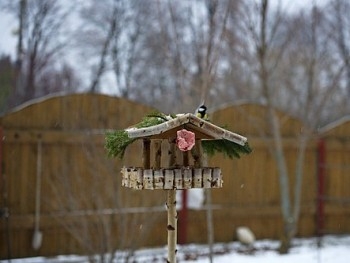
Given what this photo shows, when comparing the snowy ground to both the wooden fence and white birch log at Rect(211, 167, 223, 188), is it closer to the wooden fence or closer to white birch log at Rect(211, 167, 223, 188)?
the wooden fence

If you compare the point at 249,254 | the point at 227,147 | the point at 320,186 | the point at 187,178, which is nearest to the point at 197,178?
the point at 187,178

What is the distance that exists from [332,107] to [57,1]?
849 centimetres

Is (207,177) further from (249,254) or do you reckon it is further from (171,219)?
(249,254)

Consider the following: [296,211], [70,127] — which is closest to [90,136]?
[70,127]

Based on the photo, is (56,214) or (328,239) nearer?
(56,214)

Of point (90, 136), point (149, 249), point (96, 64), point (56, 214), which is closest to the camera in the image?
point (90, 136)

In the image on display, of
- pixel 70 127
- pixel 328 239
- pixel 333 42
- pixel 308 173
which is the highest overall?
pixel 333 42

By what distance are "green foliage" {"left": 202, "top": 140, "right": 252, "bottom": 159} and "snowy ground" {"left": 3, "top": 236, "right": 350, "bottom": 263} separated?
9.34ft

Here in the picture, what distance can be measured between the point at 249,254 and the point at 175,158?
13.1ft

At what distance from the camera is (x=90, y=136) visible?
18.1 ft

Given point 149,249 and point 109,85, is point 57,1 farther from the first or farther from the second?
point 149,249

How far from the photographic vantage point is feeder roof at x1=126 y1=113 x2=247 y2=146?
8.80ft

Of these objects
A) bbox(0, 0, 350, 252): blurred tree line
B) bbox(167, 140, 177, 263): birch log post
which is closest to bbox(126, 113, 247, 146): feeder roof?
bbox(167, 140, 177, 263): birch log post

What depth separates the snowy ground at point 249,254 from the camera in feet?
20.2
